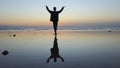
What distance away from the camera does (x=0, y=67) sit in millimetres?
12297

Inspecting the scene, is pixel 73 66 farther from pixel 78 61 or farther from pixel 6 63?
pixel 6 63

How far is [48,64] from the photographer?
12031 millimetres

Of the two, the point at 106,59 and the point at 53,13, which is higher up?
the point at 53,13

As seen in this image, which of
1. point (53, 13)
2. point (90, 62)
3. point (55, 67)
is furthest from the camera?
point (90, 62)

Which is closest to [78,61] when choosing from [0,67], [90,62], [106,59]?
[90,62]

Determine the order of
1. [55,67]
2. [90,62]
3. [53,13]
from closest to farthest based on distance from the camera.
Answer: [55,67], [53,13], [90,62]

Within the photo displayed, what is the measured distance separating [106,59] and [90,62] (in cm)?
139

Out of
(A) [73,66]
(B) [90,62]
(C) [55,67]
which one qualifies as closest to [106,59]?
(B) [90,62]

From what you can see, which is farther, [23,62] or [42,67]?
[23,62]

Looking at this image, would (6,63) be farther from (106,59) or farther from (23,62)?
(106,59)

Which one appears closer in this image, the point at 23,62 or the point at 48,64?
the point at 48,64

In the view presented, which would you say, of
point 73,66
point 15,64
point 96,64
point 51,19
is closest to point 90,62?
point 96,64

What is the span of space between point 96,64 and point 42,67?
323 cm

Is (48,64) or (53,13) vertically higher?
(53,13)
